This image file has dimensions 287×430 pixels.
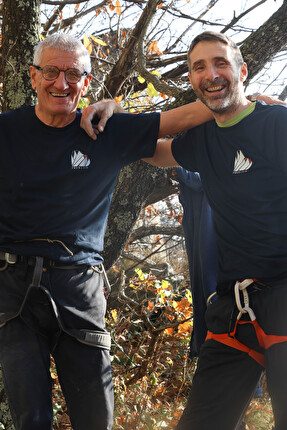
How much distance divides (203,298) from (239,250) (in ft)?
3.09

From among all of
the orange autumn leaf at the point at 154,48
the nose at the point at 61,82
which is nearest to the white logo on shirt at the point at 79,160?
the nose at the point at 61,82

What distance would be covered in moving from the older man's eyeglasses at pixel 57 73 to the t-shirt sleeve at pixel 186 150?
2.26ft

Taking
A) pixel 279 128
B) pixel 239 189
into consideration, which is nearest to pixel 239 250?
pixel 239 189

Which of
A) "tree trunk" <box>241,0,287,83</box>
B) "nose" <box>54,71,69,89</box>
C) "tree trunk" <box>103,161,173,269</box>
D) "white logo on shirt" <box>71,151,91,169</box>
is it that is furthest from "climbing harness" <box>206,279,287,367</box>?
"tree trunk" <box>241,0,287,83</box>

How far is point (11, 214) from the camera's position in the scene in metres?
2.62

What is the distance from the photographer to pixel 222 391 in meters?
2.33

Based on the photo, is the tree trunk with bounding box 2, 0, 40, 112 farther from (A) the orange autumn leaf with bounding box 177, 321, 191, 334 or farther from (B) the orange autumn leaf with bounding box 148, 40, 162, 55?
(A) the orange autumn leaf with bounding box 177, 321, 191, 334

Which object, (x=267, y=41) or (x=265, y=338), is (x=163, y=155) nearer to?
(x=265, y=338)

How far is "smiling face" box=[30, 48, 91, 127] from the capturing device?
274 cm

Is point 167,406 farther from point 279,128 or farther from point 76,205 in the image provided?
point 279,128

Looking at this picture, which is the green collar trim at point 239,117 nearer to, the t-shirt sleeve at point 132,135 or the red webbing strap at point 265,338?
the t-shirt sleeve at point 132,135

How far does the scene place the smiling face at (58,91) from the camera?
8.99 ft

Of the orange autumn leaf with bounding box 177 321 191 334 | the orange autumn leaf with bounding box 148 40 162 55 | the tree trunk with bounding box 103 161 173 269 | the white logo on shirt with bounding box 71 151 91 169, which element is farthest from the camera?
the orange autumn leaf with bounding box 148 40 162 55

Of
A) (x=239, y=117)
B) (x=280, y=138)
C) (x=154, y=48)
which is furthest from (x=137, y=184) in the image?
(x=154, y=48)
